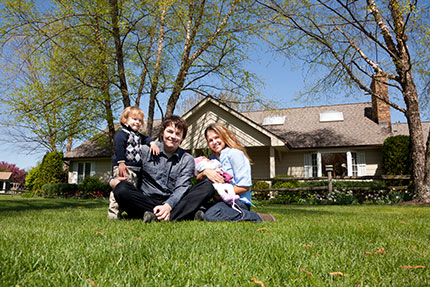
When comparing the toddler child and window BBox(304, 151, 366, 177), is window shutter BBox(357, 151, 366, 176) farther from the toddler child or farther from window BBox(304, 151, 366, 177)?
the toddler child

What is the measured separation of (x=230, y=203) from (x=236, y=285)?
264cm

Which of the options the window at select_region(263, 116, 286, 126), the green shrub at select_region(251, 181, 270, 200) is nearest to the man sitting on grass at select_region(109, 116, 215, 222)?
the green shrub at select_region(251, 181, 270, 200)

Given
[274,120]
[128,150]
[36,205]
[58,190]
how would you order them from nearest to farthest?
1. [128,150]
2. [36,205]
3. [58,190]
4. [274,120]

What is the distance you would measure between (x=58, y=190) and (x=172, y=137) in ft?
56.2

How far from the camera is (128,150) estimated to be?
183 inches

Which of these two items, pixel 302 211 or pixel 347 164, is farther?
pixel 347 164

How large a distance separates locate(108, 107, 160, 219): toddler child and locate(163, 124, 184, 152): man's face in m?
0.16

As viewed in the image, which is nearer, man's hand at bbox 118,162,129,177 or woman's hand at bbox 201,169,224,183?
woman's hand at bbox 201,169,224,183

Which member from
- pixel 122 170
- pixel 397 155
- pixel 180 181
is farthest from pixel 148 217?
pixel 397 155

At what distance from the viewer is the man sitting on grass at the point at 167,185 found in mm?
4047

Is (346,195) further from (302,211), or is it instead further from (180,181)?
(180,181)

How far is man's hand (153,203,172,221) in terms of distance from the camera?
371 cm

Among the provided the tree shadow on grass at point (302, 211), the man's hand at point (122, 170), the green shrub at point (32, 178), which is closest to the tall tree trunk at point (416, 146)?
the tree shadow on grass at point (302, 211)

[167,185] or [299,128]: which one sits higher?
[299,128]
